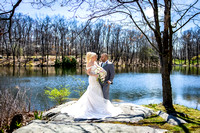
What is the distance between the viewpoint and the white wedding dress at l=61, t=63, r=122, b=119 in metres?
4.91

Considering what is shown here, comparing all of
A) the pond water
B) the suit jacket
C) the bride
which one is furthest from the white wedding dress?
the pond water

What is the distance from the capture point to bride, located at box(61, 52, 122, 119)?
16.2 ft

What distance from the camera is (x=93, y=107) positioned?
5.20m

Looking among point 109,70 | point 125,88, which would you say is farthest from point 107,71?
point 125,88

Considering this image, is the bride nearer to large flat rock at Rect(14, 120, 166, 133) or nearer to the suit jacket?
the suit jacket

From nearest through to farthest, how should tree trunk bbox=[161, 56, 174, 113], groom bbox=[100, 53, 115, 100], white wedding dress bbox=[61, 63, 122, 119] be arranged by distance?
white wedding dress bbox=[61, 63, 122, 119] < groom bbox=[100, 53, 115, 100] < tree trunk bbox=[161, 56, 174, 113]

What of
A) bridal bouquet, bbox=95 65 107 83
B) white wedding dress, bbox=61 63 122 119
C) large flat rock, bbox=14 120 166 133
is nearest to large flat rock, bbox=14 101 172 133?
large flat rock, bbox=14 120 166 133

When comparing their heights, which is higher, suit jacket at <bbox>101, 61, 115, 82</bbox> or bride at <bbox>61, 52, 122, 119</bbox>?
suit jacket at <bbox>101, 61, 115, 82</bbox>

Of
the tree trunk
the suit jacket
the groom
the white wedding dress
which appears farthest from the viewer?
the tree trunk

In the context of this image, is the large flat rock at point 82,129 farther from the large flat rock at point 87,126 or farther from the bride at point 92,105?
the bride at point 92,105

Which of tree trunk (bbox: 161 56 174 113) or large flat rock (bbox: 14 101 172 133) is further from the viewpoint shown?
tree trunk (bbox: 161 56 174 113)

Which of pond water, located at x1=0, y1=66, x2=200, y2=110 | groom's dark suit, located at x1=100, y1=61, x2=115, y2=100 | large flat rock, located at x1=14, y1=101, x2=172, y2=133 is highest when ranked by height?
groom's dark suit, located at x1=100, y1=61, x2=115, y2=100

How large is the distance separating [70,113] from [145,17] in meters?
4.22

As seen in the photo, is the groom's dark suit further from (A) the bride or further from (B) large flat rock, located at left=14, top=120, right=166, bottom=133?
(B) large flat rock, located at left=14, top=120, right=166, bottom=133
